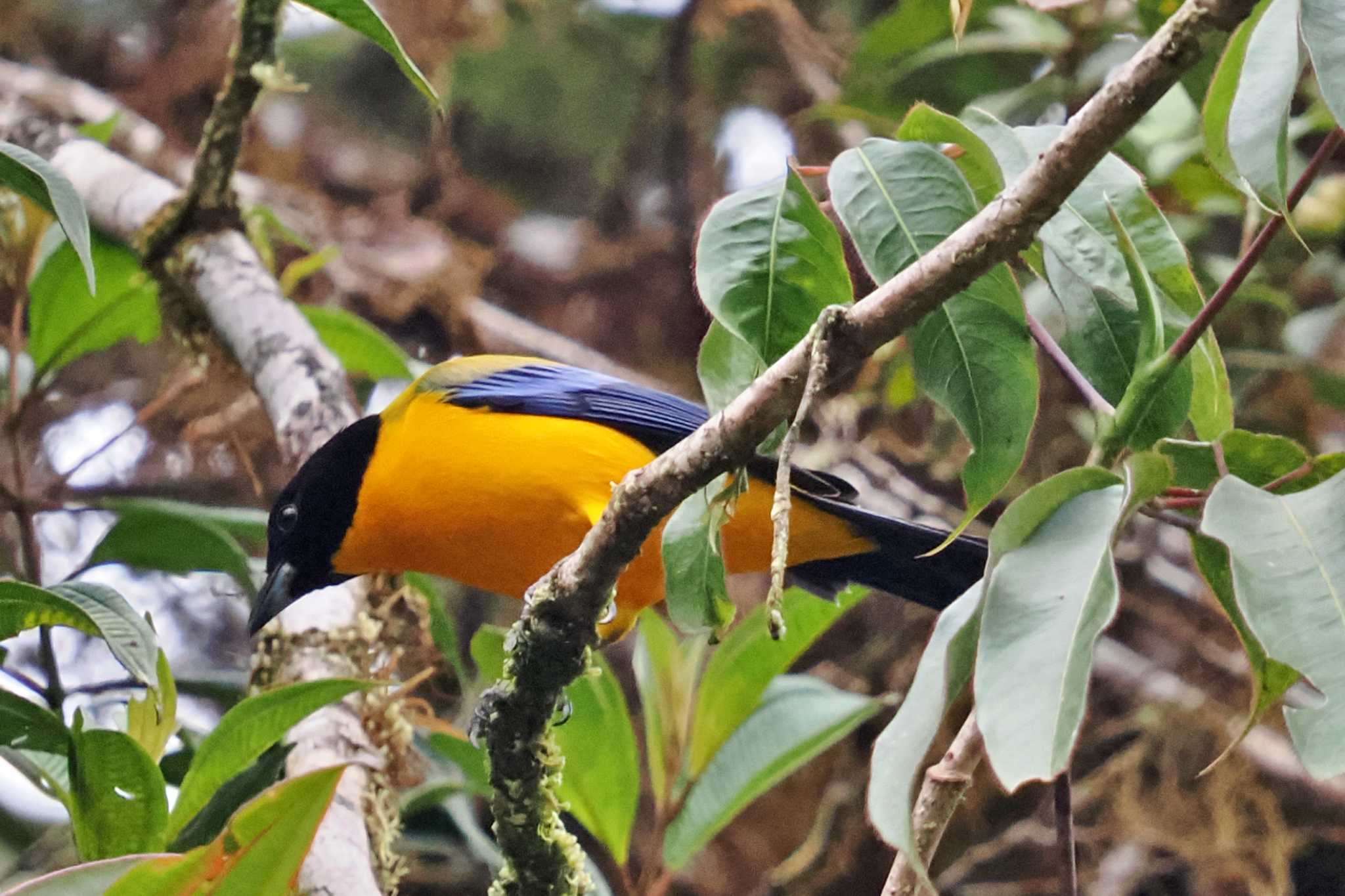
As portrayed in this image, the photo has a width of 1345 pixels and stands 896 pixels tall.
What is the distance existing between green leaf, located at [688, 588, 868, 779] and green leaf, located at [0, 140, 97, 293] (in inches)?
60.8

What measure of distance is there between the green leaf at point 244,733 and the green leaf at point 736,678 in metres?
0.99

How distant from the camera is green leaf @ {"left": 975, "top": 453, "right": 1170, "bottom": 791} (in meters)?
1.05

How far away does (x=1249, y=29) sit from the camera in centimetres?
132

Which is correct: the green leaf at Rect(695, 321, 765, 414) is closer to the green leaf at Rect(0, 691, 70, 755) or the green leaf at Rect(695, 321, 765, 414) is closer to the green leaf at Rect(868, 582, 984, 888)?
the green leaf at Rect(868, 582, 984, 888)

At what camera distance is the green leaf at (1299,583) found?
109 centimetres

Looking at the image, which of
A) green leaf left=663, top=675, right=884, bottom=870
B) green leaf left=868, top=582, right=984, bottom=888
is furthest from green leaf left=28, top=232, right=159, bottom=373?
green leaf left=868, top=582, right=984, bottom=888

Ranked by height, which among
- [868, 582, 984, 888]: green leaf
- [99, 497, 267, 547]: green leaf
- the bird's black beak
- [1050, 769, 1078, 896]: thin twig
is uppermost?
[99, 497, 267, 547]: green leaf

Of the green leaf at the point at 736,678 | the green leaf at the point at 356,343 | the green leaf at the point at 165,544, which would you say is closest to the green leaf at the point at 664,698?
the green leaf at the point at 736,678

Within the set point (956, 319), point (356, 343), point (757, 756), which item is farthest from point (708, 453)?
point (356, 343)

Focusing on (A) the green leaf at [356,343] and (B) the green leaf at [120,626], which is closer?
(B) the green leaf at [120,626]

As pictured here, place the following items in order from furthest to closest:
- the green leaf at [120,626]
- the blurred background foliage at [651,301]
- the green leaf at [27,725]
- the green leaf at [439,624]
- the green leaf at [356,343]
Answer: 1. the blurred background foliage at [651,301]
2. the green leaf at [356,343]
3. the green leaf at [439,624]
4. the green leaf at [27,725]
5. the green leaf at [120,626]

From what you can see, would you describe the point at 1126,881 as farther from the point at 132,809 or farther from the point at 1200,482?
the point at 132,809

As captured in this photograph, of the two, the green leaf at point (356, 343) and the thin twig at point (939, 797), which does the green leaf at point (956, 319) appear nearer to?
A: the thin twig at point (939, 797)

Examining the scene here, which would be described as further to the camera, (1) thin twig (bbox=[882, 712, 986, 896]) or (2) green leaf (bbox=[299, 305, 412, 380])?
(2) green leaf (bbox=[299, 305, 412, 380])
